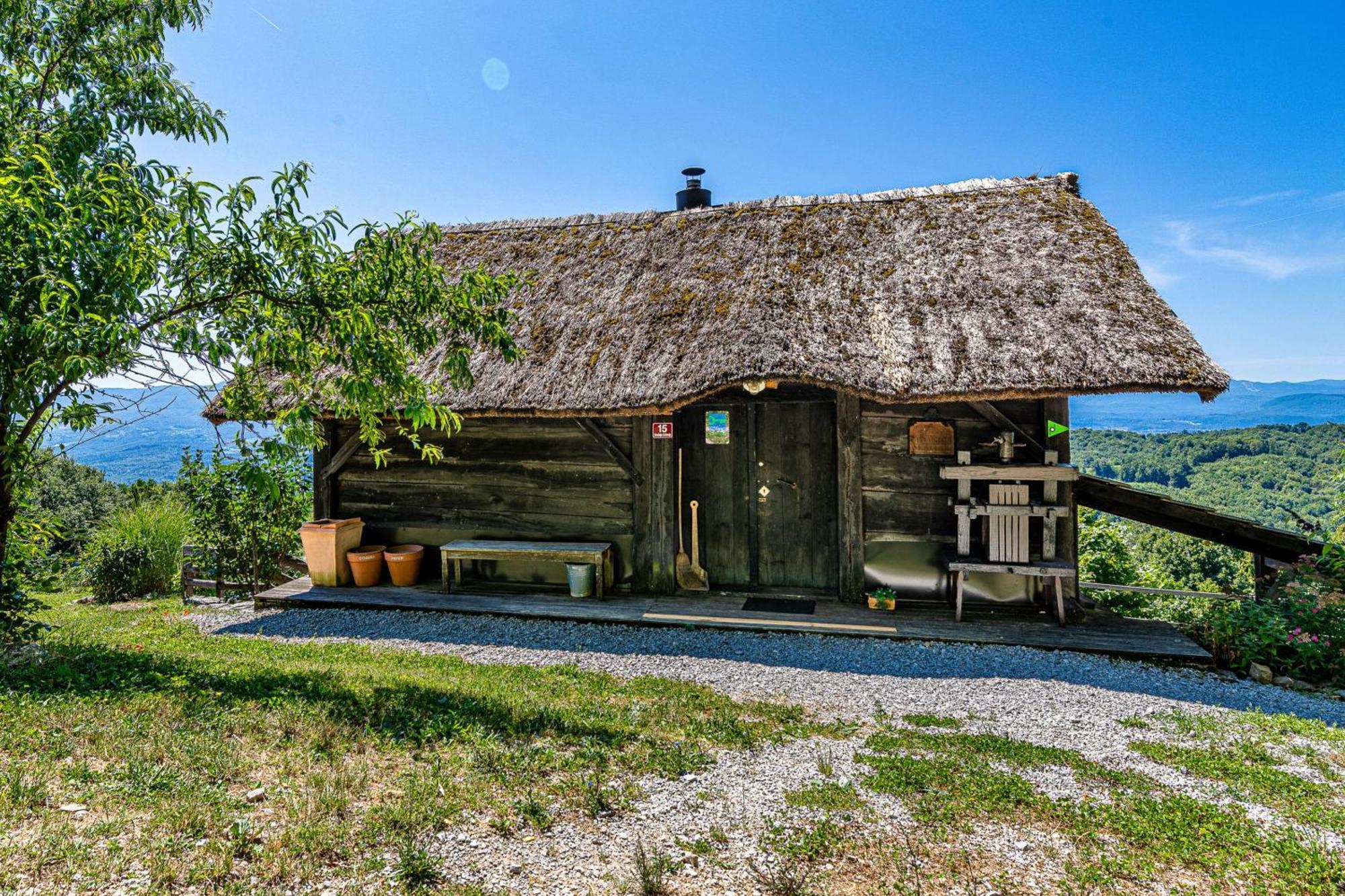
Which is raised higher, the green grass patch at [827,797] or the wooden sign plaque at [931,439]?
the wooden sign plaque at [931,439]

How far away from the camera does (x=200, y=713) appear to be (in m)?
3.91

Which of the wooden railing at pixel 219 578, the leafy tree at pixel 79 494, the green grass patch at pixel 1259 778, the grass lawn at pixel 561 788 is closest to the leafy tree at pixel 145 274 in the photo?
the grass lawn at pixel 561 788

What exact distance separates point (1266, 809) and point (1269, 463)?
80.5ft

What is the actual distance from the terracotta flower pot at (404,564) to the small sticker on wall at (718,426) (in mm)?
3724

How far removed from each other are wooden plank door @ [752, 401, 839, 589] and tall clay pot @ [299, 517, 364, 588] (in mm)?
4856

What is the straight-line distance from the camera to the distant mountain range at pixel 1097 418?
559cm

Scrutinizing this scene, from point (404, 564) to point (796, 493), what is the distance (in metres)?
4.59

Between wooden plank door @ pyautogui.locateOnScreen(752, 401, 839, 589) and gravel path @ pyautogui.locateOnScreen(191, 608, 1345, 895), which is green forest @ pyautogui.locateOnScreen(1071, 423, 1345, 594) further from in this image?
wooden plank door @ pyautogui.locateOnScreen(752, 401, 839, 589)

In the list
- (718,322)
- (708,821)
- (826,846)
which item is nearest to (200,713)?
(708,821)

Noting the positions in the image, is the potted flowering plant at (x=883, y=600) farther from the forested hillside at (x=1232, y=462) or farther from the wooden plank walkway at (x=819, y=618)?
the forested hillside at (x=1232, y=462)

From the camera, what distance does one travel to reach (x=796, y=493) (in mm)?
7648

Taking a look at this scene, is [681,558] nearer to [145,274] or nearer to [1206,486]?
[145,274]

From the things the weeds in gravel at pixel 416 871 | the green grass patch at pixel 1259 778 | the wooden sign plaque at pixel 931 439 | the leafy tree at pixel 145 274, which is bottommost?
the green grass patch at pixel 1259 778

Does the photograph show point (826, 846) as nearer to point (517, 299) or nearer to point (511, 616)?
point (511, 616)
